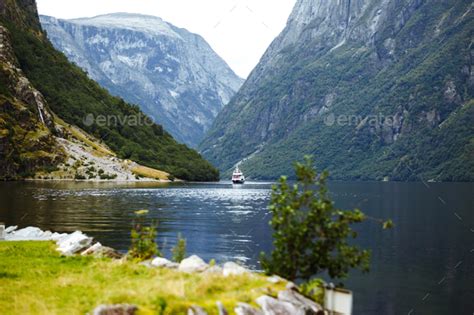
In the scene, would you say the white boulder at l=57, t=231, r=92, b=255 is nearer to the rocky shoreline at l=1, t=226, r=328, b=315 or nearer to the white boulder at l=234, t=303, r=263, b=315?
the rocky shoreline at l=1, t=226, r=328, b=315

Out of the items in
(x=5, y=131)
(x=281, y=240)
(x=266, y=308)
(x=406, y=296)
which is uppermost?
(x=5, y=131)

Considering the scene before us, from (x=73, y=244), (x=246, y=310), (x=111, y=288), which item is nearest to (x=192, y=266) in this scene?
(x=111, y=288)

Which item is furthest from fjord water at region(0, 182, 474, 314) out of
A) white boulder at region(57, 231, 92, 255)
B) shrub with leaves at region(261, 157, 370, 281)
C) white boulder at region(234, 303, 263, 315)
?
white boulder at region(234, 303, 263, 315)

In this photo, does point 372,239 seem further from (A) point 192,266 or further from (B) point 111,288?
(B) point 111,288

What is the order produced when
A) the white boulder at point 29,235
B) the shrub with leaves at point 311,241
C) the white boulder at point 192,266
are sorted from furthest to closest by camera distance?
the white boulder at point 29,235
the white boulder at point 192,266
the shrub with leaves at point 311,241

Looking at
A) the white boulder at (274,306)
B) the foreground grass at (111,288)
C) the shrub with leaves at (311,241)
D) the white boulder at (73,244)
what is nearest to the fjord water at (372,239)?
the shrub with leaves at (311,241)

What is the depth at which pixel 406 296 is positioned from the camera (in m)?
36.4

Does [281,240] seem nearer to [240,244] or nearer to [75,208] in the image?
[240,244]

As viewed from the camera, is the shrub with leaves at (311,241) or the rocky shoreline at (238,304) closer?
the rocky shoreline at (238,304)

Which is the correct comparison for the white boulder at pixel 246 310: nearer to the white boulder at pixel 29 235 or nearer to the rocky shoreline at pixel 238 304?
the rocky shoreline at pixel 238 304

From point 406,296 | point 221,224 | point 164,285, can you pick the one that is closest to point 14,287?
point 164,285

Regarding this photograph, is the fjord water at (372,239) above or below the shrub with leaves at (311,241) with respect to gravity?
below

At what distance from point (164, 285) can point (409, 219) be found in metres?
72.2

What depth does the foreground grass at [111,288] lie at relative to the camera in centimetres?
2031
